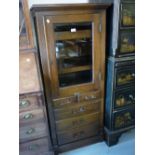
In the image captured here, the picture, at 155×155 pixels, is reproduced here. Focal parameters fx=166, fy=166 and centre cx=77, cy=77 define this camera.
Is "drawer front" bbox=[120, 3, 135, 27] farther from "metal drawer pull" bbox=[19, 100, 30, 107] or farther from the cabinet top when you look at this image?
"metal drawer pull" bbox=[19, 100, 30, 107]

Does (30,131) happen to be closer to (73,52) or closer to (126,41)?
(73,52)

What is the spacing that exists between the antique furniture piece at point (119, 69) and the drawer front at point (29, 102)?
2.37 ft

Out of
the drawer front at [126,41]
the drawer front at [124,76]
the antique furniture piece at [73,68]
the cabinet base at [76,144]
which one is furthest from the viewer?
the cabinet base at [76,144]

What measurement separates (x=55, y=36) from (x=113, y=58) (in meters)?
0.57

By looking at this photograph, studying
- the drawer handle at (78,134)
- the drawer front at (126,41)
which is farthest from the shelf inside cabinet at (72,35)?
the drawer handle at (78,134)

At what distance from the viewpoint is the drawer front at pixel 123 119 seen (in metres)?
1.77

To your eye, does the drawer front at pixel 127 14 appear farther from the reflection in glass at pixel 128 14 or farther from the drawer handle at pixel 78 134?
the drawer handle at pixel 78 134

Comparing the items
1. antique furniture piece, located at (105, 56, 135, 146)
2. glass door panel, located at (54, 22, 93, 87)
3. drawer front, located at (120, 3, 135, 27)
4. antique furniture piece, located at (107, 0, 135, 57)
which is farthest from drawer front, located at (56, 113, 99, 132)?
drawer front, located at (120, 3, 135, 27)

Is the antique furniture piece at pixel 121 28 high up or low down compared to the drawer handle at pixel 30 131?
up

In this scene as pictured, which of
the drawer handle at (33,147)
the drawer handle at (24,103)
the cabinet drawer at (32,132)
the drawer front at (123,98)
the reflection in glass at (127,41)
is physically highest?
the reflection in glass at (127,41)

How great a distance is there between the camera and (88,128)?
1.78 meters
